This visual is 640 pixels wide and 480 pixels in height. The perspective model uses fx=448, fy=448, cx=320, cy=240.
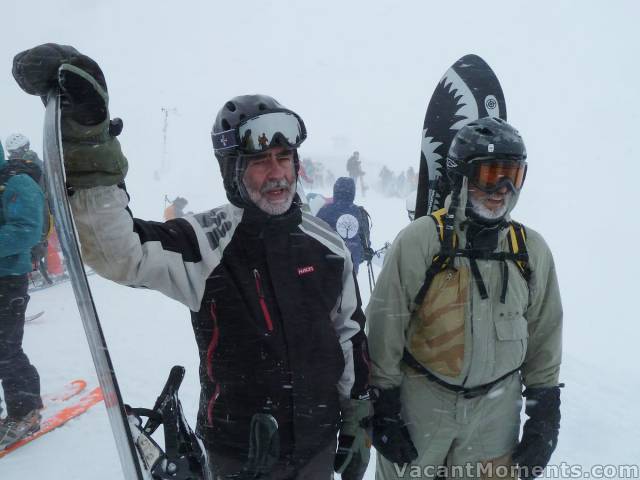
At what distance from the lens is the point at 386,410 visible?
88.4 inches

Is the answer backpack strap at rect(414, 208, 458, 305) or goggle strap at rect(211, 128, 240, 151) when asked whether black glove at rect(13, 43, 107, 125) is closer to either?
goggle strap at rect(211, 128, 240, 151)

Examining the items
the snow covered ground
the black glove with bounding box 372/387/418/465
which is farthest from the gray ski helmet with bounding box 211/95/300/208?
the snow covered ground

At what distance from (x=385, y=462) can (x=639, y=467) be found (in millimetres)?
3018

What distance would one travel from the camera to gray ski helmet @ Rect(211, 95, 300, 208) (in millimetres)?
1888

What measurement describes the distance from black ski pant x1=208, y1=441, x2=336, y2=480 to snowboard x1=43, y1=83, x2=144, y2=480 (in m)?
0.61

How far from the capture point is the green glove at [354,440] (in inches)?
82.7

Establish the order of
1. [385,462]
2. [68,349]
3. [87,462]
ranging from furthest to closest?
[68,349]
[87,462]
[385,462]

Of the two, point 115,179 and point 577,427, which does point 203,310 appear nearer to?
point 115,179

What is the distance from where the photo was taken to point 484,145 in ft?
7.44

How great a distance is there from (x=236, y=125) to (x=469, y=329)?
143 cm

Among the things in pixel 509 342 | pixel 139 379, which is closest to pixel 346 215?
pixel 139 379

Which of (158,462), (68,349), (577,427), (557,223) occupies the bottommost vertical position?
(557,223)

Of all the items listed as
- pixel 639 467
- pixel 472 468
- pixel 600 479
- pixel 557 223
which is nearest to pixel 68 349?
pixel 472 468

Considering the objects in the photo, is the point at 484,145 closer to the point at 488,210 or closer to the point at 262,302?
the point at 488,210
